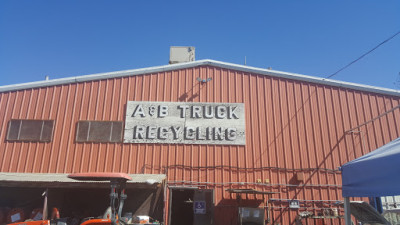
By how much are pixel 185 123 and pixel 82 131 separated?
15.1 ft

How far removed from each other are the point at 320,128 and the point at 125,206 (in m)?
8.85

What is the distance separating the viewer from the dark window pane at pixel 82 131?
12.2 metres

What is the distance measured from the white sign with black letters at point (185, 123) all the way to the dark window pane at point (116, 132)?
0.89 feet

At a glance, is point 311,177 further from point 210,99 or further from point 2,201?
point 2,201

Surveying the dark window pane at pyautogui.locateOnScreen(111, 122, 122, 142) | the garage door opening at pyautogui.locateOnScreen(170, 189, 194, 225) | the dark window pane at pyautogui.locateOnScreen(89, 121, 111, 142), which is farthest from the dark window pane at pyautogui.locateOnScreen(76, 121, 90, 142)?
the garage door opening at pyautogui.locateOnScreen(170, 189, 194, 225)

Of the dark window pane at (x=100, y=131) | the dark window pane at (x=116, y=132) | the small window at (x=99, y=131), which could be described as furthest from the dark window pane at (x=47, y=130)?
the dark window pane at (x=116, y=132)

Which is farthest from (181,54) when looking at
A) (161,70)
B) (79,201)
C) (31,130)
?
(79,201)

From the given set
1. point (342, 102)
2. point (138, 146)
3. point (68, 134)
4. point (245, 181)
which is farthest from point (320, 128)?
point (68, 134)

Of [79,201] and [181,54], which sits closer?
[79,201]

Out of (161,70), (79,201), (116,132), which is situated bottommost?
(79,201)

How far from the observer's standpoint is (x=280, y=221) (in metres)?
10.9

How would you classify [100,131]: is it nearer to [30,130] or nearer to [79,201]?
[79,201]

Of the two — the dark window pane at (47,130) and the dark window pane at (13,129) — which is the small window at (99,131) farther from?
the dark window pane at (13,129)

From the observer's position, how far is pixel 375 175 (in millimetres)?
4078
